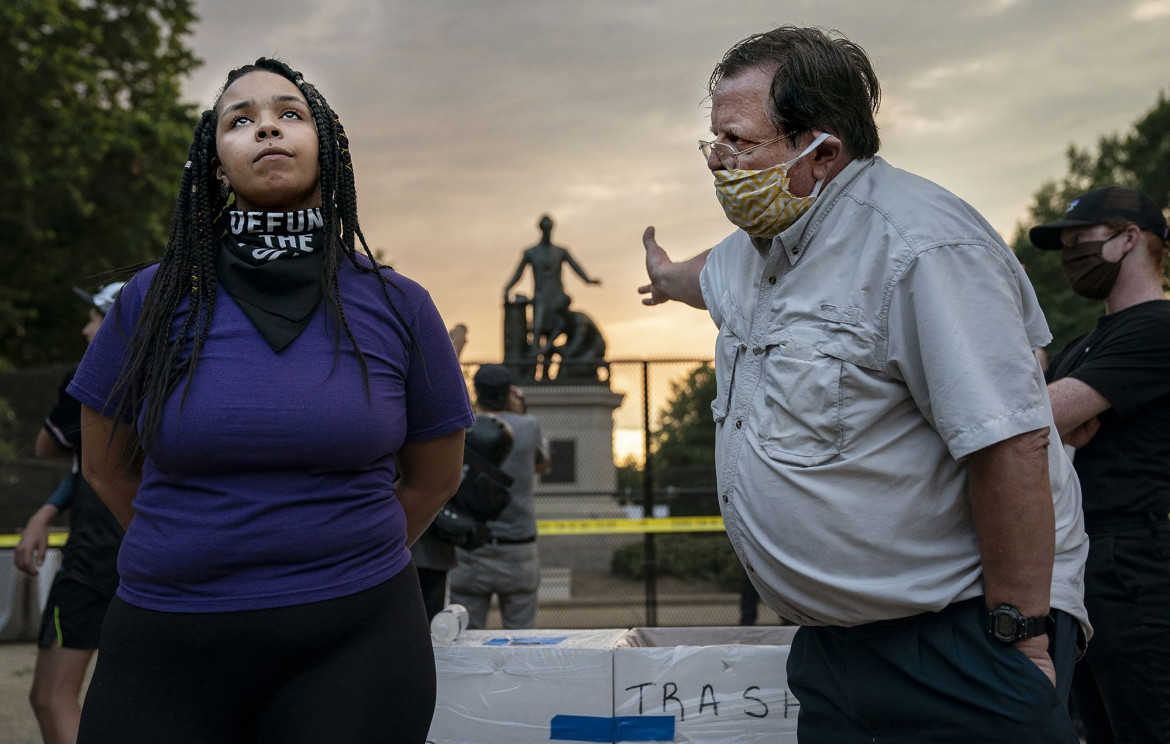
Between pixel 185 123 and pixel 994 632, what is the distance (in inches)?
883

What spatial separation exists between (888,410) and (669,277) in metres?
0.85

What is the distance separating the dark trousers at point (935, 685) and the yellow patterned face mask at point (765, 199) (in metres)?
0.74

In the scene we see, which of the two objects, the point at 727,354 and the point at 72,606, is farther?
the point at 72,606

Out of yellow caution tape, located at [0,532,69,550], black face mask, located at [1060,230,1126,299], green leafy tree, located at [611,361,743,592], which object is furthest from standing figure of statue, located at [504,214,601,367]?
black face mask, located at [1060,230,1126,299]

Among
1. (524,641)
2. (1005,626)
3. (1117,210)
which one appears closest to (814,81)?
(1005,626)

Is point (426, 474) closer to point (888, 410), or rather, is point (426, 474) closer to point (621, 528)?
point (888, 410)

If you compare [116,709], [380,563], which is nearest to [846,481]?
[380,563]

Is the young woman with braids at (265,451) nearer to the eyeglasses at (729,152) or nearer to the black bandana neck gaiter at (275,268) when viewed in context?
the black bandana neck gaiter at (275,268)

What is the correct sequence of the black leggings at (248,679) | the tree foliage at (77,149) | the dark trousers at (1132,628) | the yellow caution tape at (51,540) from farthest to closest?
the tree foliage at (77,149), the yellow caution tape at (51,540), the dark trousers at (1132,628), the black leggings at (248,679)

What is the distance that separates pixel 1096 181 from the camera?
3622 cm

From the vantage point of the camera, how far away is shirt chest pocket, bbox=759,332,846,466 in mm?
1831

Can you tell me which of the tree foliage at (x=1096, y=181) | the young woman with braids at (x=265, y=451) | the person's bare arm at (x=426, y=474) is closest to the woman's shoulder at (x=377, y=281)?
the young woman with braids at (x=265, y=451)

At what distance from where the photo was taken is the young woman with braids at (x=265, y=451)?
5.60 feet

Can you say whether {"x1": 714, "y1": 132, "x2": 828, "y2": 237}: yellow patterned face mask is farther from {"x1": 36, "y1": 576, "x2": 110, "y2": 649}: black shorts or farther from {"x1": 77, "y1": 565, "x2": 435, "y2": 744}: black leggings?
{"x1": 36, "y1": 576, "x2": 110, "y2": 649}: black shorts
